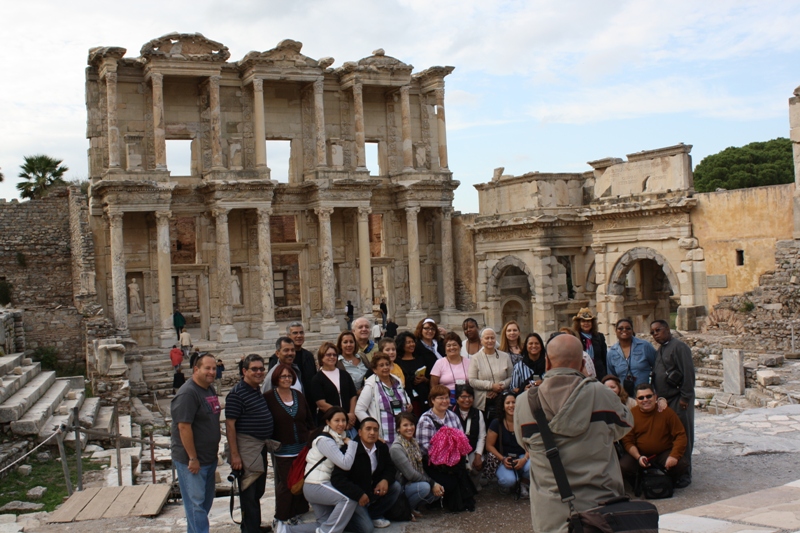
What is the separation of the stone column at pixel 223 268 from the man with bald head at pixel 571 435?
20.6m

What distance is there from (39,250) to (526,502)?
25439mm

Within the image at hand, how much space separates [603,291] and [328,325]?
832cm

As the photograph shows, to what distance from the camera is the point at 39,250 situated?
97.7 feet

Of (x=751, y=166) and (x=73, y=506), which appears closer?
(x=73, y=506)

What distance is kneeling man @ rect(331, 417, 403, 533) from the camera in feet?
25.2

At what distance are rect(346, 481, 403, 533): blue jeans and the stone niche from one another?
17.9 meters

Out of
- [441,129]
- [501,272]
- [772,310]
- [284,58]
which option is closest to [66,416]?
[284,58]

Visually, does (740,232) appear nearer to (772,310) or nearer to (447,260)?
(772,310)

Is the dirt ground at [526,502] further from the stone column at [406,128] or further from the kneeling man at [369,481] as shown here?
the stone column at [406,128]

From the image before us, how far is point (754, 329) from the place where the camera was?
20531mm

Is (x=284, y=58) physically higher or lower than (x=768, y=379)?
higher

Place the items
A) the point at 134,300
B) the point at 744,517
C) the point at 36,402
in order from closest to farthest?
1. the point at 744,517
2. the point at 36,402
3. the point at 134,300

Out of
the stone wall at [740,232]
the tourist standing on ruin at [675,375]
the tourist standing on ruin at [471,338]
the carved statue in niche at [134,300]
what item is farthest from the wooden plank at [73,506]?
the stone wall at [740,232]

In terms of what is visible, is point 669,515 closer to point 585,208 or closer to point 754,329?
point 754,329
